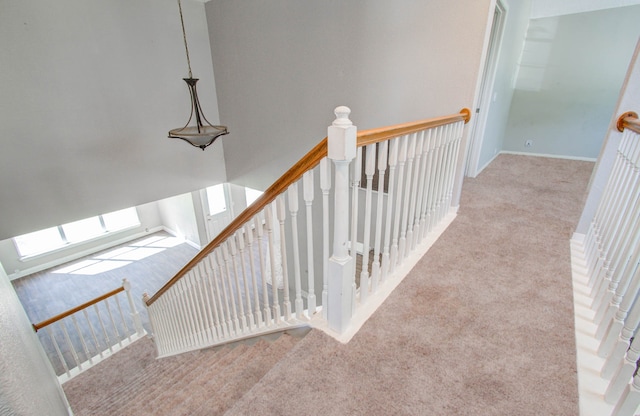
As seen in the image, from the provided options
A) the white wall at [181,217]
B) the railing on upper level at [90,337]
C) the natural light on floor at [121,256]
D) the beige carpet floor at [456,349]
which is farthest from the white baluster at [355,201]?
the natural light on floor at [121,256]

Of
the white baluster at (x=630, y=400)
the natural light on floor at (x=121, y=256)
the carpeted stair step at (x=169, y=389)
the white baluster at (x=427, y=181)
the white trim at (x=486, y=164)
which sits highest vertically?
the white baluster at (x=427, y=181)

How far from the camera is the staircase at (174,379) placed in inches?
59.9

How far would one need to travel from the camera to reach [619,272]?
1.34m

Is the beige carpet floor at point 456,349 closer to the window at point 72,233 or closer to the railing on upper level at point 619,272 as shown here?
the railing on upper level at point 619,272

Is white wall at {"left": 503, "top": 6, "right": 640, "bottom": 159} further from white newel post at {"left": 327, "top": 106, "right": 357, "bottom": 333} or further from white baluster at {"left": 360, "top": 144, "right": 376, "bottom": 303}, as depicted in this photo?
white newel post at {"left": 327, "top": 106, "right": 357, "bottom": 333}

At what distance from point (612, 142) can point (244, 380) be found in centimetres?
264

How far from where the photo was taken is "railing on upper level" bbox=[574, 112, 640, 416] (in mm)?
1015

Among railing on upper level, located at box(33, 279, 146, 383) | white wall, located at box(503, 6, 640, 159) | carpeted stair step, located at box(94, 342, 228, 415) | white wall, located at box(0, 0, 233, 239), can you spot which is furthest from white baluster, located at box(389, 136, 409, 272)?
white wall, located at box(503, 6, 640, 159)

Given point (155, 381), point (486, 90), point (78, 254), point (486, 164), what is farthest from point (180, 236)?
point (486, 90)

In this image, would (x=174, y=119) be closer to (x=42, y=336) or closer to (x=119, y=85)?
(x=119, y=85)

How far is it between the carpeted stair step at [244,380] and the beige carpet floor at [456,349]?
10.8 inches

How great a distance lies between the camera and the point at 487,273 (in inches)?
75.0

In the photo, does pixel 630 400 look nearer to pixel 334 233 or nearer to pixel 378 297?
pixel 378 297

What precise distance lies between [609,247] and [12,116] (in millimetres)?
5543
